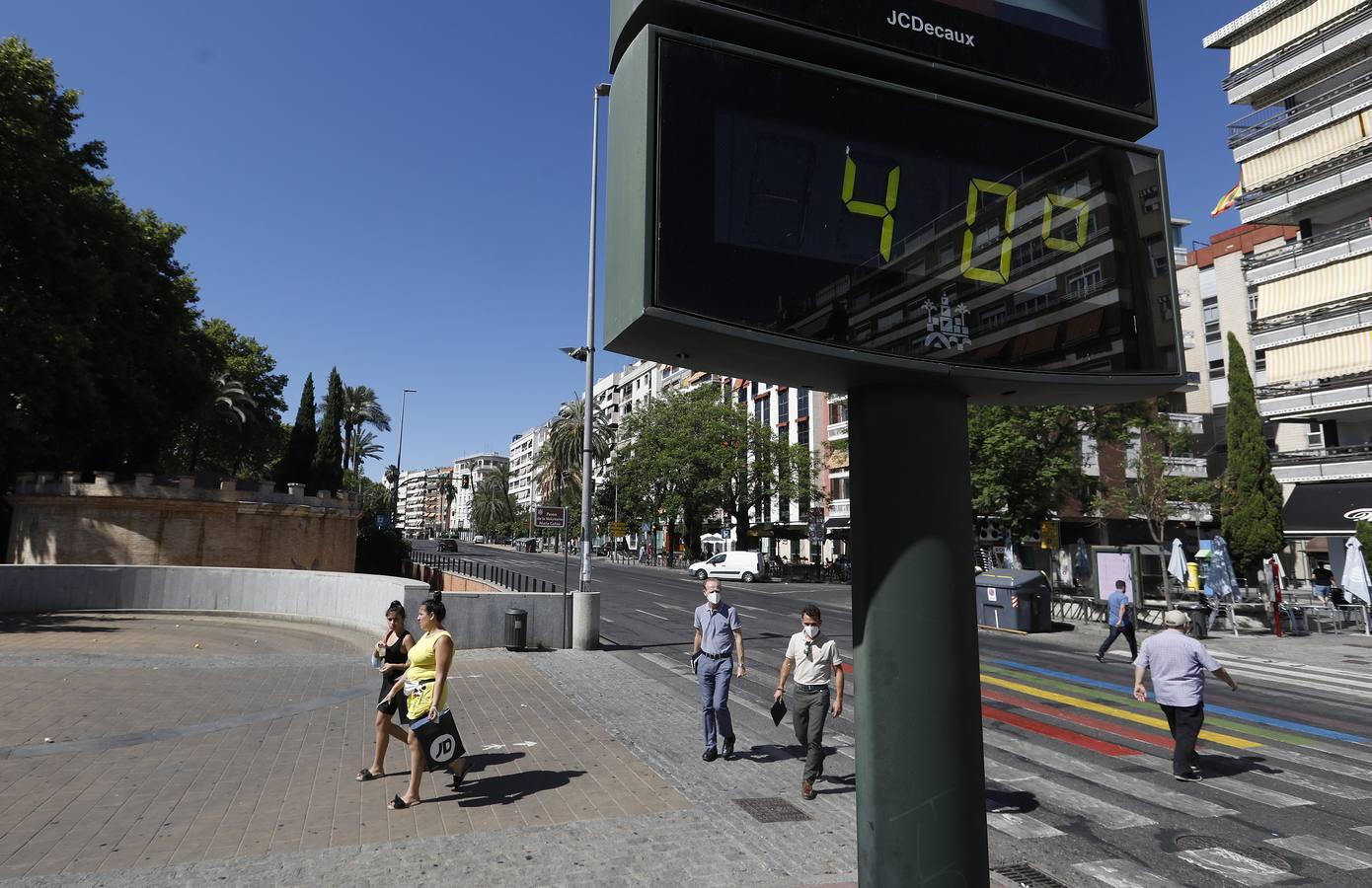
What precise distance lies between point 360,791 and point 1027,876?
537 cm

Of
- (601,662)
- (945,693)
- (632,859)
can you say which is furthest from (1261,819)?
(601,662)

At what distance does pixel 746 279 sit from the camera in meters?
2.75

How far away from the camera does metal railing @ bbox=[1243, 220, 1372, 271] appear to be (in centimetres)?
2884

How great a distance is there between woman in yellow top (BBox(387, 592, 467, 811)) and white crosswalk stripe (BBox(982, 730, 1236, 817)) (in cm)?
472

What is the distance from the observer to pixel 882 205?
9.91 feet

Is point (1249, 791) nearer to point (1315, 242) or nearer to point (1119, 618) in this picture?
point (1119, 618)

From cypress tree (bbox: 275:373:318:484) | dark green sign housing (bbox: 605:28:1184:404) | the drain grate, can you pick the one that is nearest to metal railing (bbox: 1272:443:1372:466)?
the drain grate

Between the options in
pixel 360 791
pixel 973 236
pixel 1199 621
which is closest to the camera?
pixel 973 236

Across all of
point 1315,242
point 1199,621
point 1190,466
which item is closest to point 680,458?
point 1190,466

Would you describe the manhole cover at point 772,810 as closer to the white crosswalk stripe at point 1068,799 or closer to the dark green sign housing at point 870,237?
the white crosswalk stripe at point 1068,799

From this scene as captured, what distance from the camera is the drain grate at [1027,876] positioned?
206 inches

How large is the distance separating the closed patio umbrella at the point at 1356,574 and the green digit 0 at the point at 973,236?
24.5 metres

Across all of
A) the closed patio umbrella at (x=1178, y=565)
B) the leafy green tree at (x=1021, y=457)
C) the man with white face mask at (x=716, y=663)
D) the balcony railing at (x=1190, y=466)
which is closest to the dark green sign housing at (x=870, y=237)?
the man with white face mask at (x=716, y=663)

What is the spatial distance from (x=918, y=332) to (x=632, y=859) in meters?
4.27
